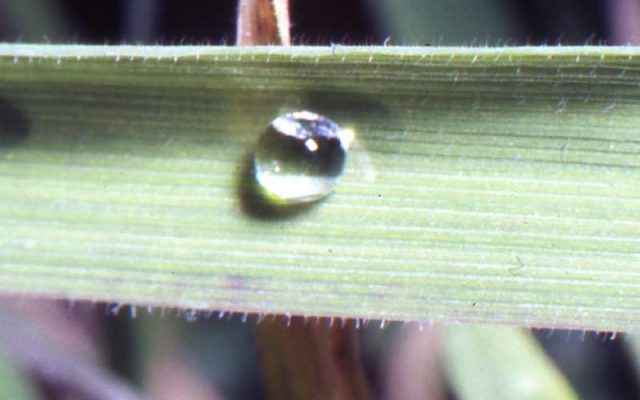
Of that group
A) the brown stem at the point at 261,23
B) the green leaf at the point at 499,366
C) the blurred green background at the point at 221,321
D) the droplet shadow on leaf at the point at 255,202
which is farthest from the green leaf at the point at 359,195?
the blurred green background at the point at 221,321

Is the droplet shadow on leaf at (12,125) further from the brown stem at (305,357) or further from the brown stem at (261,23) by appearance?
the brown stem at (305,357)

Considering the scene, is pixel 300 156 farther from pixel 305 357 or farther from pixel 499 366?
pixel 499 366

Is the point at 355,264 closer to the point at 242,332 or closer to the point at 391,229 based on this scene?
the point at 391,229

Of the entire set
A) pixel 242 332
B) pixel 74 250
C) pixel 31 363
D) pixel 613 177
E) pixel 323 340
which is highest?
pixel 613 177

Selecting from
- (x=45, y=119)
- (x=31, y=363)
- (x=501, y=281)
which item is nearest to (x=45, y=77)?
(x=45, y=119)

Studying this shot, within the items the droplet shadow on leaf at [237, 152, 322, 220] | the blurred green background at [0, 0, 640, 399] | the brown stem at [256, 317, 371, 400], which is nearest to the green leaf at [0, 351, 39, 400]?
the blurred green background at [0, 0, 640, 399]

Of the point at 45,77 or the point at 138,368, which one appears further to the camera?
the point at 138,368
